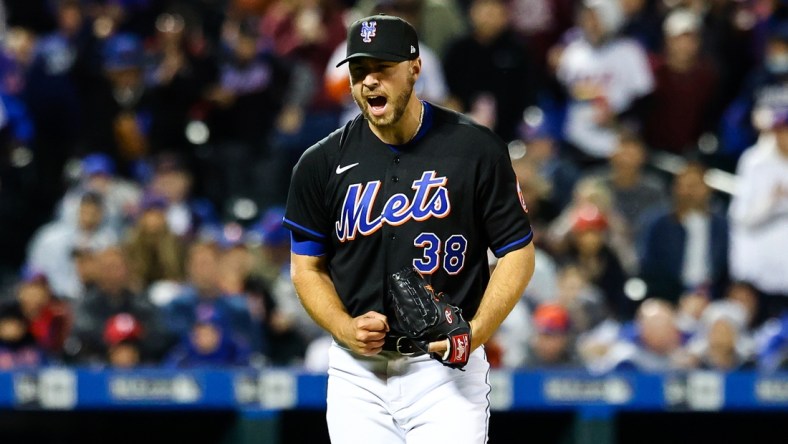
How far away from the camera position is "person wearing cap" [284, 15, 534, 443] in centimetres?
387

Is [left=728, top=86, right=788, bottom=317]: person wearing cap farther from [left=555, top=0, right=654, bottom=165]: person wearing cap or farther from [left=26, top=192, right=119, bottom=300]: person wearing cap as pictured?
[left=26, top=192, right=119, bottom=300]: person wearing cap

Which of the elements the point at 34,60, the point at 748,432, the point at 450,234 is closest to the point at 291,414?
the point at 748,432

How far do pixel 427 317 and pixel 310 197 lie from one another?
528 mm

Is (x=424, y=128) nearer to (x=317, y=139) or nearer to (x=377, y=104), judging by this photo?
(x=377, y=104)

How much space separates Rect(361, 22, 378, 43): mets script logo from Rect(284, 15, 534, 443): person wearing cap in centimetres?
4

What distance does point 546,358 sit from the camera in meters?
7.51

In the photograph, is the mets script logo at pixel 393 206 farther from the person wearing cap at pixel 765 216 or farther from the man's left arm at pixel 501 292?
the person wearing cap at pixel 765 216

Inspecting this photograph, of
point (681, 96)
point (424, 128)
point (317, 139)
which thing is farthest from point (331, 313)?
point (681, 96)

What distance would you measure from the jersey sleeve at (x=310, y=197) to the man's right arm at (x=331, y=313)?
8cm

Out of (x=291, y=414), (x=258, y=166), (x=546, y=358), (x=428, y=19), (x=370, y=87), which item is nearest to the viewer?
(x=370, y=87)

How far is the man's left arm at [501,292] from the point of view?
3.84 m

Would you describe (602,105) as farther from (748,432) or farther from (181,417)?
(181,417)

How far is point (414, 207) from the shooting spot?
3912mm

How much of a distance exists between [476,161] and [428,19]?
688 cm
